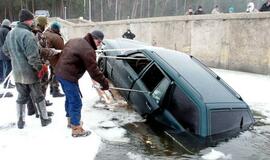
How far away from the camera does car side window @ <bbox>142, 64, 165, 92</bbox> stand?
636cm

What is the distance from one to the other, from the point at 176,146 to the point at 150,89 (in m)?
1.18

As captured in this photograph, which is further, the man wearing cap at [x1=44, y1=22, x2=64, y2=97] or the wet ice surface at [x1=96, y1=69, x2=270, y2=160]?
the man wearing cap at [x1=44, y1=22, x2=64, y2=97]

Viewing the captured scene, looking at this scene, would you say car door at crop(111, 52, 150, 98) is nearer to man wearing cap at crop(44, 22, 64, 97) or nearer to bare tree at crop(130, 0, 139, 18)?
man wearing cap at crop(44, 22, 64, 97)

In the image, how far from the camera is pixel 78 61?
17.9 ft

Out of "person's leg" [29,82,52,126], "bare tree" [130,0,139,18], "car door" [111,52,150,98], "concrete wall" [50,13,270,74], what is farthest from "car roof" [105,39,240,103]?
"bare tree" [130,0,139,18]

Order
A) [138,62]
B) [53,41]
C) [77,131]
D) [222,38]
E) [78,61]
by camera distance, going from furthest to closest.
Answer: [222,38] → [53,41] → [138,62] → [77,131] → [78,61]

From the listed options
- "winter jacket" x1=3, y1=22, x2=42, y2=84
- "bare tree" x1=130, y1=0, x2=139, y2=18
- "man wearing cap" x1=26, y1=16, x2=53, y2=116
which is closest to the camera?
"winter jacket" x1=3, y1=22, x2=42, y2=84

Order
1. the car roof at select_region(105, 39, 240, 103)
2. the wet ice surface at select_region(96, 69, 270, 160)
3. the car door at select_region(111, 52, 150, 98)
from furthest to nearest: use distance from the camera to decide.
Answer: the car door at select_region(111, 52, 150, 98), the car roof at select_region(105, 39, 240, 103), the wet ice surface at select_region(96, 69, 270, 160)

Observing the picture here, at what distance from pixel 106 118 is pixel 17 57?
200 centimetres

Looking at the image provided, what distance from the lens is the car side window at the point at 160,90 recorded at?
5.99 metres

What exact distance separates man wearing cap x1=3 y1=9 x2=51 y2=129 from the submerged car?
1.75 meters

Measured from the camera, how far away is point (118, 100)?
8016 millimetres

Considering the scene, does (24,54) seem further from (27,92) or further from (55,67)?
(27,92)

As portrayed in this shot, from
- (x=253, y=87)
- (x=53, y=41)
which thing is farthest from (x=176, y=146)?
(x=253, y=87)
